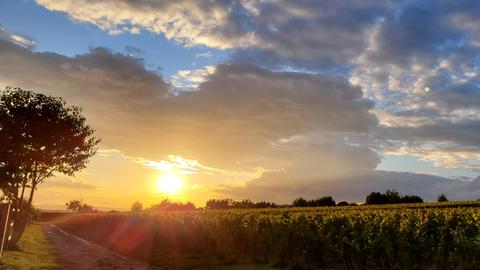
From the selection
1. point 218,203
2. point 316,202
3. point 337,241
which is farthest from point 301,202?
point 337,241

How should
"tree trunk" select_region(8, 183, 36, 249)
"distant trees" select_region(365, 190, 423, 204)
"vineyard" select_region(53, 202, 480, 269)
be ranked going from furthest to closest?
1. "distant trees" select_region(365, 190, 423, 204)
2. "tree trunk" select_region(8, 183, 36, 249)
3. "vineyard" select_region(53, 202, 480, 269)

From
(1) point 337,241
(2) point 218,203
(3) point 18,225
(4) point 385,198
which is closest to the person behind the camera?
(1) point 337,241

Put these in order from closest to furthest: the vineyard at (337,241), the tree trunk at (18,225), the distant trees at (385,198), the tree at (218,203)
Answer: the vineyard at (337,241)
the tree trunk at (18,225)
the distant trees at (385,198)
the tree at (218,203)

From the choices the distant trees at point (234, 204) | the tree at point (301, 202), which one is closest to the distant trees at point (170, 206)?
the distant trees at point (234, 204)

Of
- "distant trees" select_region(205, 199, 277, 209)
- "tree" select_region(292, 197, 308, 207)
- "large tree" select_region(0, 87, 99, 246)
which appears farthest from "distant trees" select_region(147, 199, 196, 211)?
"large tree" select_region(0, 87, 99, 246)

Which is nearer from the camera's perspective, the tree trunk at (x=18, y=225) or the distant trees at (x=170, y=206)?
the tree trunk at (x=18, y=225)

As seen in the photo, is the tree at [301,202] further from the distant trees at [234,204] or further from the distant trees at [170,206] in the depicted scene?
the distant trees at [170,206]

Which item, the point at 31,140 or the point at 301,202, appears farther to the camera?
the point at 301,202

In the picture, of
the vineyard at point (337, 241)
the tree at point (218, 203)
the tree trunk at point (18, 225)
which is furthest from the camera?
the tree at point (218, 203)

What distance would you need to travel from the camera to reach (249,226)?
29.3 m

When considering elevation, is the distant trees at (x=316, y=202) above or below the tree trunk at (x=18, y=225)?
above

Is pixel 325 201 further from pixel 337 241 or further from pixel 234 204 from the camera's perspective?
pixel 337 241

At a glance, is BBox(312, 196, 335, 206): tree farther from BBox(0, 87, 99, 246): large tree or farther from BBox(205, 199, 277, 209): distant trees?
BBox(0, 87, 99, 246): large tree

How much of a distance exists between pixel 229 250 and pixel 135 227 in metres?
23.1
